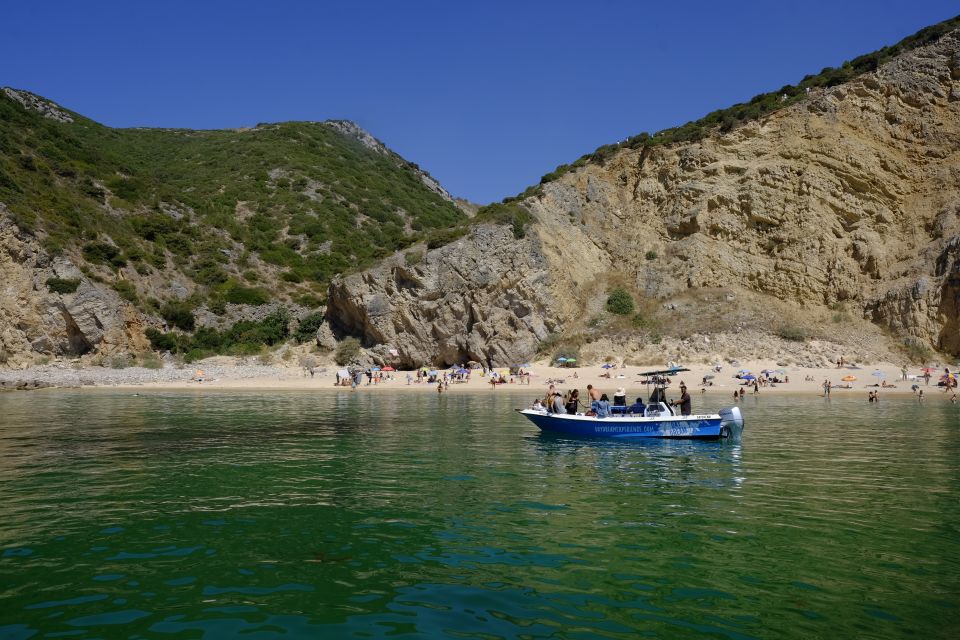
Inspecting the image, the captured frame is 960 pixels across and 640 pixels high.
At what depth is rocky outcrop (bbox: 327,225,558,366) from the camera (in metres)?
47.2

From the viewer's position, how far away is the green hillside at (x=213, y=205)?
53750 millimetres

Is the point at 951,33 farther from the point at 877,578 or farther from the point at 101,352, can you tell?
the point at 101,352

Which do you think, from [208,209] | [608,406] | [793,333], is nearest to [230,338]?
[208,209]

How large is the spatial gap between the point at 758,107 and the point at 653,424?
146 feet

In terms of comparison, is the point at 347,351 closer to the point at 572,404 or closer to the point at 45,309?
the point at 45,309

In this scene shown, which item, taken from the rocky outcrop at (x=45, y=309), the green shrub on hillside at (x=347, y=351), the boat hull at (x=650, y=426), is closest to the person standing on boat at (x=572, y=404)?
the boat hull at (x=650, y=426)

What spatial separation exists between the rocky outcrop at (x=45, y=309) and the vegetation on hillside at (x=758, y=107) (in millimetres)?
34033

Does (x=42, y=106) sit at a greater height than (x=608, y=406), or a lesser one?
greater

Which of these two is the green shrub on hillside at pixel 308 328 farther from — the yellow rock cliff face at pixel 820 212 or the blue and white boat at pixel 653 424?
the blue and white boat at pixel 653 424

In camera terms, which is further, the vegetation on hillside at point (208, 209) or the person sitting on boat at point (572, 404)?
the vegetation on hillside at point (208, 209)

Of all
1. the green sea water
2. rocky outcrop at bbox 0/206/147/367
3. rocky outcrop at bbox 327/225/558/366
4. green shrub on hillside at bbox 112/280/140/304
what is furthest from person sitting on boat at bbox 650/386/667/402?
green shrub on hillside at bbox 112/280/140/304

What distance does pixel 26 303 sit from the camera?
1759 inches

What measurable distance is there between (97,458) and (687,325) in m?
39.9

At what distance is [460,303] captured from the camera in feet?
156
